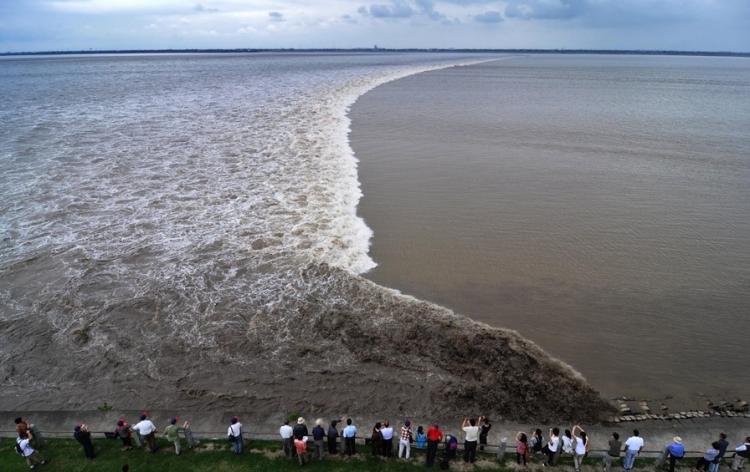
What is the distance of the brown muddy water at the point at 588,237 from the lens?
696 inches

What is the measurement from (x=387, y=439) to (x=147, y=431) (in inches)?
269

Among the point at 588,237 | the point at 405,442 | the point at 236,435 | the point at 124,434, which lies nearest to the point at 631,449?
the point at 405,442

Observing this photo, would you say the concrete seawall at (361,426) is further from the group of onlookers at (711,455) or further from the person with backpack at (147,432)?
the person with backpack at (147,432)

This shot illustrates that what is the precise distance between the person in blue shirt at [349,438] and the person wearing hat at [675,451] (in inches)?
340

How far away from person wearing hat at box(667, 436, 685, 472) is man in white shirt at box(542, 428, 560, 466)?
114 inches

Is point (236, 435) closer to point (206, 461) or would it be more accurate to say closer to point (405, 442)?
point (206, 461)

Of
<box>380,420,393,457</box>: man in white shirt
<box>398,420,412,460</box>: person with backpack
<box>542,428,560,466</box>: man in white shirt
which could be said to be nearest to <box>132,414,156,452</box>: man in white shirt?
<box>380,420,393,457</box>: man in white shirt

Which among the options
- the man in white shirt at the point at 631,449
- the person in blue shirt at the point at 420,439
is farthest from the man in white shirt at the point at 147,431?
the man in white shirt at the point at 631,449

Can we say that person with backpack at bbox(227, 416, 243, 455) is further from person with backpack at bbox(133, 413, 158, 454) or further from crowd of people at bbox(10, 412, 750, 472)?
person with backpack at bbox(133, 413, 158, 454)

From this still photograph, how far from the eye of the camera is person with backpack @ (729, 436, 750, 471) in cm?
1230

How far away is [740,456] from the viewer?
1238 cm

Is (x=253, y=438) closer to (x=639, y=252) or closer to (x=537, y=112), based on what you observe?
(x=639, y=252)

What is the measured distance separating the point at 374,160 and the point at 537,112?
3578cm

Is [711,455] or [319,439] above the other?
[319,439]
